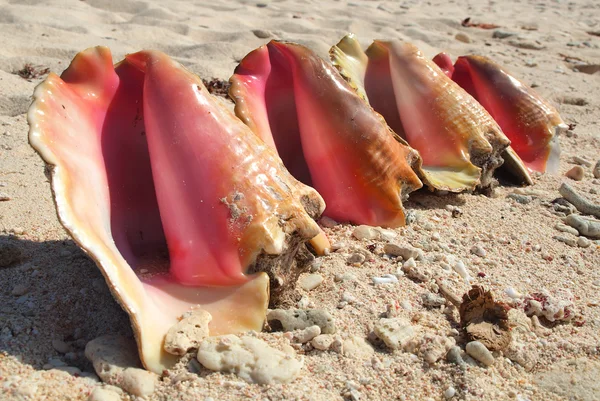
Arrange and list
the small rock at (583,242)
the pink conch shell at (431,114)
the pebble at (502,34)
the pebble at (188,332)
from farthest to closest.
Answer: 1. the pebble at (502,34)
2. the pink conch shell at (431,114)
3. the small rock at (583,242)
4. the pebble at (188,332)

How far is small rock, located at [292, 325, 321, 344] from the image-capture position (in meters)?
1.54

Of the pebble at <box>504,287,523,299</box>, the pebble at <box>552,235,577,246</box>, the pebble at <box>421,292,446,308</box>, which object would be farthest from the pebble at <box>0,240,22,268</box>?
the pebble at <box>552,235,577,246</box>

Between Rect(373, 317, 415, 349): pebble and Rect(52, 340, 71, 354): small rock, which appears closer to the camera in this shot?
Rect(52, 340, 71, 354): small rock

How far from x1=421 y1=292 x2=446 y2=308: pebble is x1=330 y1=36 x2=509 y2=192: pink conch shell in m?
0.66

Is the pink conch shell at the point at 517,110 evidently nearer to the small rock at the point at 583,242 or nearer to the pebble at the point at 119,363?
the small rock at the point at 583,242

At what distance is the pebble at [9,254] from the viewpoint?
174 centimetres

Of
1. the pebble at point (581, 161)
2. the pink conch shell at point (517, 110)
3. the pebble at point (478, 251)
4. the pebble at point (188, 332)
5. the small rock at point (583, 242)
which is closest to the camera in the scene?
the pebble at point (188, 332)

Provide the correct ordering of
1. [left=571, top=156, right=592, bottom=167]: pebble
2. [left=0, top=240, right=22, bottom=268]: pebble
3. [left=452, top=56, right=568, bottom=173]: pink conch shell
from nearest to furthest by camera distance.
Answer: [left=0, top=240, right=22, bottom=268]: pebble, [left=452, top=56, right=568, bottom=173]: pink conch shell, [left=571, top=156, right=592, bottom=167]: pebble

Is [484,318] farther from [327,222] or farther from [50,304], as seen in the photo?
[50,304]

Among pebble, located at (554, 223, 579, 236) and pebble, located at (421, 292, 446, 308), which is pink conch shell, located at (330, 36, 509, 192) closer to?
→ pebble, located at (554, 223, 579, 236)

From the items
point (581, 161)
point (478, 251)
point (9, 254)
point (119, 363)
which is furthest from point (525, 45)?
point (119, 363)

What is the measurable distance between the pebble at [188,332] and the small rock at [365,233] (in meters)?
0.72

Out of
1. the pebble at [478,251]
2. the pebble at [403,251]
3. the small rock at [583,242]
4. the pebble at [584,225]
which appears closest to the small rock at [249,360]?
the pebble at [403,251]

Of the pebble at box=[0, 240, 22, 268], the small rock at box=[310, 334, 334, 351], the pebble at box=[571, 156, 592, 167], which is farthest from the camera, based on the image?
the pebble at box=[571, 156, 592, 167]
